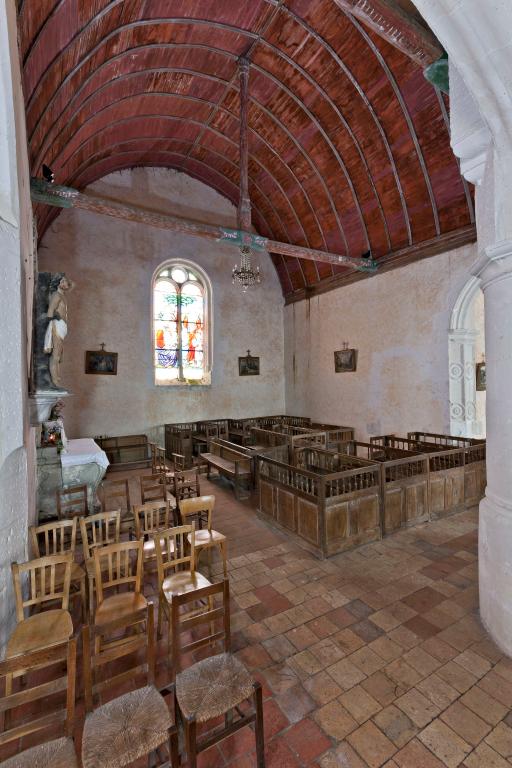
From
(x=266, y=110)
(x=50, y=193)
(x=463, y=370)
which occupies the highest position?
(x=266, y=110)

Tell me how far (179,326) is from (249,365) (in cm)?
268

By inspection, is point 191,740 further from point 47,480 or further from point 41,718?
point 47,480

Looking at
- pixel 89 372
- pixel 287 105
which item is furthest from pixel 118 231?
pixel 287 105

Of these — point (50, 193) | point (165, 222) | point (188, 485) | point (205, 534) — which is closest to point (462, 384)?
point (188, 485)

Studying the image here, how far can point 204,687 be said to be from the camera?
1945 millimetres

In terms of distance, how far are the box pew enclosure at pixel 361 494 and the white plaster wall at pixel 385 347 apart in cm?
260

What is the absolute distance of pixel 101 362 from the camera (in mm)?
10047

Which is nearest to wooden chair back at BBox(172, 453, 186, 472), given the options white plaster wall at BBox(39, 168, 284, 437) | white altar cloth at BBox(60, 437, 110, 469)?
white altar cloth at BBox(60, 437, 110, 469)

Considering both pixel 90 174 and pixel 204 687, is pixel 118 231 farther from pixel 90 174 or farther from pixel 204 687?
pixel 204 687

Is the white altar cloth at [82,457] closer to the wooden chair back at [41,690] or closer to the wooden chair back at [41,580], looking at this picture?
the wooden chair back at [41,580]

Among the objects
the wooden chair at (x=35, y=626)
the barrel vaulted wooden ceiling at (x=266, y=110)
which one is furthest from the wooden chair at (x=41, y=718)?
the barrel vaulted wooden ceiling at (x=266, y=110)

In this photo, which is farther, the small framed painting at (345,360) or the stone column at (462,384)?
the small framed painting at (345,360)

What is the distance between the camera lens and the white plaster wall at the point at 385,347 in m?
8.23

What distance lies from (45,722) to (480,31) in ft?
14.7
